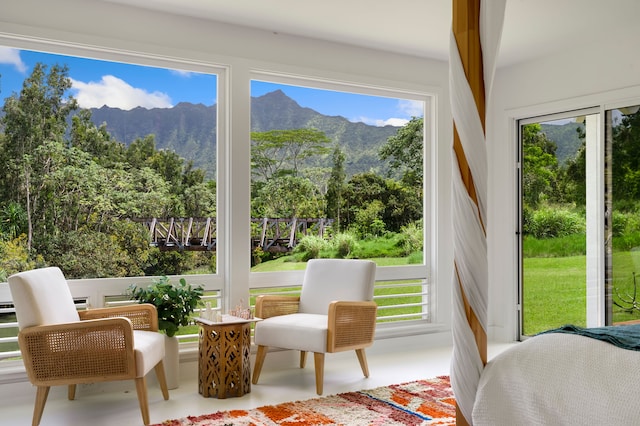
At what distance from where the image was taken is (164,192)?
184 inches

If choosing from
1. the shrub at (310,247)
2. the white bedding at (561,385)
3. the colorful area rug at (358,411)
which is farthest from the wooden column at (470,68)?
the shrub at (310,247)

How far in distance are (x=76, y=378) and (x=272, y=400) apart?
3.85 ft

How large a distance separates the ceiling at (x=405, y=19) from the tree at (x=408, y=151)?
30.2 inches

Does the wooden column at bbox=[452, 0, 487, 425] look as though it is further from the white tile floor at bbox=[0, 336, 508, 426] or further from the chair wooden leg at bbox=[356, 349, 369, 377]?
the chair wooden leg at bbox=[356, 349, 369, 377]

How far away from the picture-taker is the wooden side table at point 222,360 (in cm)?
401

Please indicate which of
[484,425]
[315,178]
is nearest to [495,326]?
[315,178]

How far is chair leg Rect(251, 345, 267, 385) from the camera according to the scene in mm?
4383

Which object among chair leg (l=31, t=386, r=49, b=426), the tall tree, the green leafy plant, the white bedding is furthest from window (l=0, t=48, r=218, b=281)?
the white bedding

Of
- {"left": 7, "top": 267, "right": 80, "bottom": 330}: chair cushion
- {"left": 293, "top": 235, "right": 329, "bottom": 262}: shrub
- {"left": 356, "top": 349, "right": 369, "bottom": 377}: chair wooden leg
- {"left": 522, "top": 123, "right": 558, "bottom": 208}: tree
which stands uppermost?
{"left": 522, "top": 123, "right": 558, "bottom": 208}: tree

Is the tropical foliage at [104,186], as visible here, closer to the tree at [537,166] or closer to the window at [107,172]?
Answer: the window at [107,172]

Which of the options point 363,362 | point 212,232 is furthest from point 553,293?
point 212,232

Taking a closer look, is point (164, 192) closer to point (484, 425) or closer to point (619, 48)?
point (484, 425)

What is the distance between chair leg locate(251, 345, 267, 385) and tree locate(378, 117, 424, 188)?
7.03ft

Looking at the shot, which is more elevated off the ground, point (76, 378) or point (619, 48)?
point (619, 48)
